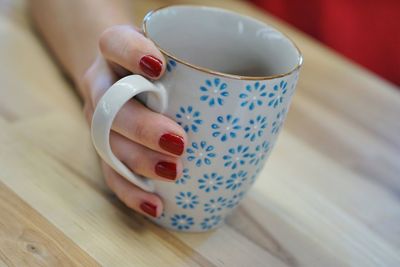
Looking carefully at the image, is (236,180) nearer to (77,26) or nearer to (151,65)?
(151,65)

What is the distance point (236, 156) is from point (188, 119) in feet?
0.17

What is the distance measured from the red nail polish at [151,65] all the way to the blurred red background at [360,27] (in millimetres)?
700

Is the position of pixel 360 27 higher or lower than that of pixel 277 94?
Result: lower

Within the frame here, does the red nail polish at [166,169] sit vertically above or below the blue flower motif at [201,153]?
below

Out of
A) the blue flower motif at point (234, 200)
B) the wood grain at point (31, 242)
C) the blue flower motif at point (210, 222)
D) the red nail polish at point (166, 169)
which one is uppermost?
the red nail polish at point (166, 169)

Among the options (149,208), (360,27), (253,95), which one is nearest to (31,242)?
(149,208)

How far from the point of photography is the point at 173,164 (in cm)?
43

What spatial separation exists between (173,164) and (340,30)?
27.9 inches

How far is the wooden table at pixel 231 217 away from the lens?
436 millimetres

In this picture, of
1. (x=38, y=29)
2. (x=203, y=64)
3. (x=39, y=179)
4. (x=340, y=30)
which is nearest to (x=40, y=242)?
(x=39, y=179)

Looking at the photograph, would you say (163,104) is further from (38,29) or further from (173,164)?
(38,29)

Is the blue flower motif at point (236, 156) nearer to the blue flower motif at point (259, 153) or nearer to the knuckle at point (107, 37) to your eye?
the blue flower motif at point (259, 153)

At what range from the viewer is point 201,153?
423 millimetres

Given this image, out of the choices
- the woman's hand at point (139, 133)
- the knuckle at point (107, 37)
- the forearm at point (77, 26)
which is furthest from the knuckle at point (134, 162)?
the forearm at point (77, 26)
